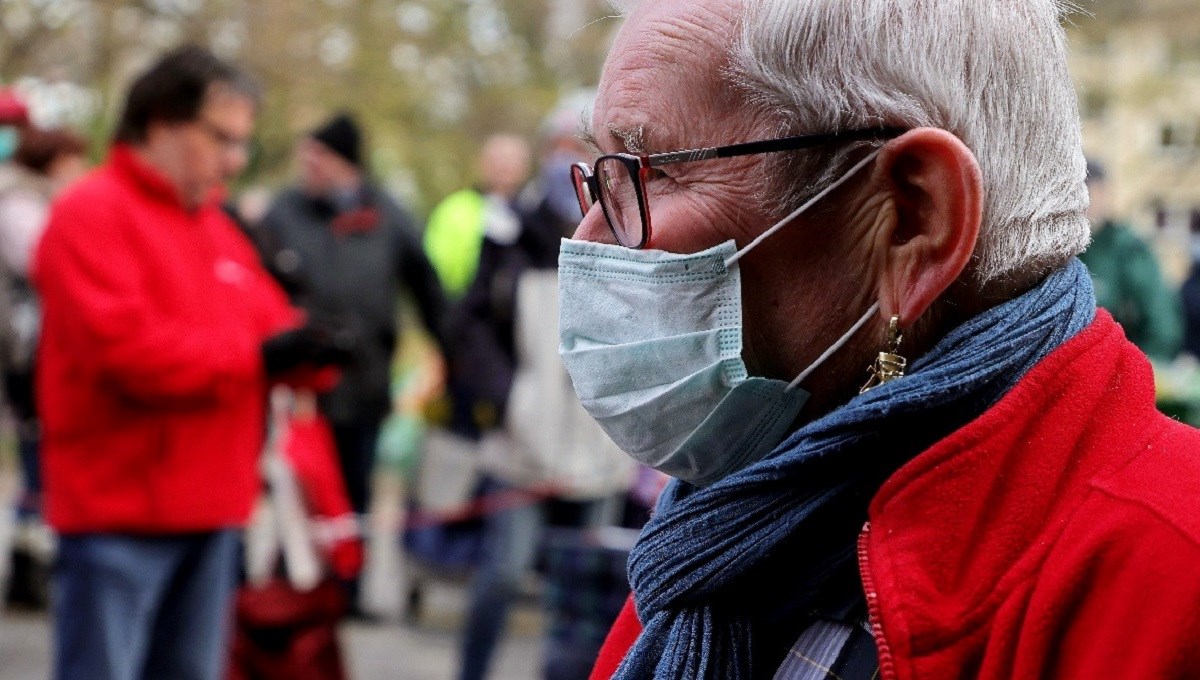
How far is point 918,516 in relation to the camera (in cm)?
142

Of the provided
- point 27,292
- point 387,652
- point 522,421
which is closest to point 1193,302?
point 387,652

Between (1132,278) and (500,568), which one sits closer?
(500,568)

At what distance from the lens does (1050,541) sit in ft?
4.49

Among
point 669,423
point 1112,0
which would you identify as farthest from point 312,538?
point 1112,0

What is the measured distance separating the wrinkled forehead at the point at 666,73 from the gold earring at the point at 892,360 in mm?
304

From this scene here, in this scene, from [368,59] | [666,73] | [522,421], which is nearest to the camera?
[666,73]

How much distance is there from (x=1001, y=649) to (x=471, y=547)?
585cm

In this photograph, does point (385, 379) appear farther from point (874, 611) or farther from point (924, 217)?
point (874, 611)

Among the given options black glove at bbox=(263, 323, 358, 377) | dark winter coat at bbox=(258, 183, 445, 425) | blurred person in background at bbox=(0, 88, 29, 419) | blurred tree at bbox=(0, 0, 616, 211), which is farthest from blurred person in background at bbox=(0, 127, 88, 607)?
blurred tree at bbox=(0, 0, 616, 211)

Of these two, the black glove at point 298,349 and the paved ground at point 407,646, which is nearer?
the black glove at point 298,349

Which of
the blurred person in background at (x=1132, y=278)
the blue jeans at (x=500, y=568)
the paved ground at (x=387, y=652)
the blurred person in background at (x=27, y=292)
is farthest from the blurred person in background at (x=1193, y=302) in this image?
the blurred person in background at (x=27, y=292)

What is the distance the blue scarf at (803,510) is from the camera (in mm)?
1486

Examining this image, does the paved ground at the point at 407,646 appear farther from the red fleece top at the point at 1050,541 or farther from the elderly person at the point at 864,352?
the red fleece top at the point at 1050,541

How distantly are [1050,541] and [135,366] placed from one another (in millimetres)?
3202
